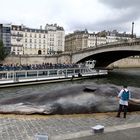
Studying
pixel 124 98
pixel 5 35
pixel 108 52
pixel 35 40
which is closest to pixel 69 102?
pixel 124 98

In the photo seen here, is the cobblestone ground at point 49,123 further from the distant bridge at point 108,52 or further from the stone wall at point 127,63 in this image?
the stone wall at point 127,63

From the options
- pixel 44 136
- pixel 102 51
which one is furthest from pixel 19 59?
pixel 44 136

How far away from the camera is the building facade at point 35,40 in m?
129

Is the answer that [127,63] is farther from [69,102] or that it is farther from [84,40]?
[69,102]

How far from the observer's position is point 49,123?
10.2 m

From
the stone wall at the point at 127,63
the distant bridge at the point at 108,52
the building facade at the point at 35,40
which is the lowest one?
the stone wall at the point at 127,63

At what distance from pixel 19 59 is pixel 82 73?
42.8 metres

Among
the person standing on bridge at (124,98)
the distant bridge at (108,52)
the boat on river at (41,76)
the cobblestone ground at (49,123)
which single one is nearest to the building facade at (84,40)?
the distant bridge at (108,52)

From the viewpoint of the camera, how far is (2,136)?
8477mm

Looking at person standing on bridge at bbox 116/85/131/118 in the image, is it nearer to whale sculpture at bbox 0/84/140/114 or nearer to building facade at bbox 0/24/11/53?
whale sculpture at bbox 0/84/140/114

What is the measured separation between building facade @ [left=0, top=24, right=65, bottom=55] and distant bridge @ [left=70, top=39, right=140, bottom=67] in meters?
50.3

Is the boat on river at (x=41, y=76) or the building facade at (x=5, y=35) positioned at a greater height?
the building facade at (x=5, y=35)

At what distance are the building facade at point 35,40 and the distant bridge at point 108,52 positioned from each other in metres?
50.3

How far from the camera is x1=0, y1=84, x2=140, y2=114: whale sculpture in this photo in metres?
11.7
